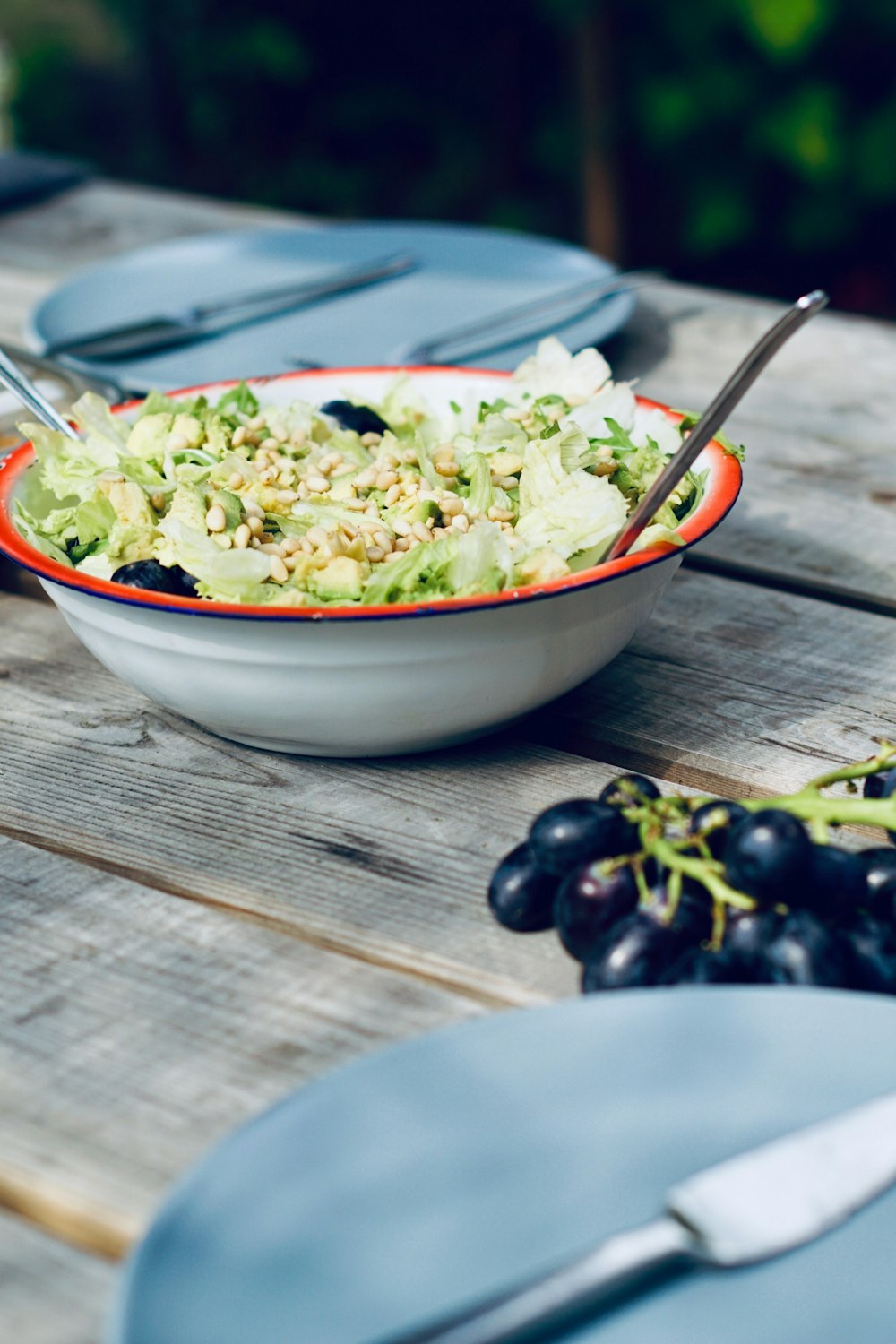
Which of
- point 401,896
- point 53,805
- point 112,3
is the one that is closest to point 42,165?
point 53,805

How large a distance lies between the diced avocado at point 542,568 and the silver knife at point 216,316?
748 mm

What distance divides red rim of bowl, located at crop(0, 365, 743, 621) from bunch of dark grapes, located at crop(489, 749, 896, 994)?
127 mm

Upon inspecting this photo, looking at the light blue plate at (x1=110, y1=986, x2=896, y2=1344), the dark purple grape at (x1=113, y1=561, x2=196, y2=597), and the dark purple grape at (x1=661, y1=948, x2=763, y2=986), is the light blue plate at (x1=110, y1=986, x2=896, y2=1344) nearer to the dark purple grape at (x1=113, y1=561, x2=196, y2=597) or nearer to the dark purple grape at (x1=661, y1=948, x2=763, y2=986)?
the dark purple grape at (x1=661, y1=948, x2=763, y2=986)

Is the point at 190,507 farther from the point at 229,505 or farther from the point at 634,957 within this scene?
the point at 634,957

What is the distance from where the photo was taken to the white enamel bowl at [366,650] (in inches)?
29.1

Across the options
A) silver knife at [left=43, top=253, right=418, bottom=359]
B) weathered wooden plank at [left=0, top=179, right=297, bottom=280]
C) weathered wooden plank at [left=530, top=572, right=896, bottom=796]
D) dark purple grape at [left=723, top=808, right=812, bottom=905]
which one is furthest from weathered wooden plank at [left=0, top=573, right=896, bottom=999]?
weathered wooden plank at [left=0, top=179, right=297, bottom=280]

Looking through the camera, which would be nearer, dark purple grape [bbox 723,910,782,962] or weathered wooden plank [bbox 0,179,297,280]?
dark purple grape [bbox 723,910,782,962]

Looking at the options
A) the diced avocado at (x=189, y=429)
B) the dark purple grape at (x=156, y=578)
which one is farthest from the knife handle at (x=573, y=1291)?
the diced avocado at (x=189, y=429)

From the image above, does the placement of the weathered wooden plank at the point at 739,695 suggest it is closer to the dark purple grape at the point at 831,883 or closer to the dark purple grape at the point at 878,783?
the dark purple grape at the point at 878,783

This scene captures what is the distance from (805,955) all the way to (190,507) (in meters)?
0.43

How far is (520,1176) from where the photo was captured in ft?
1.68

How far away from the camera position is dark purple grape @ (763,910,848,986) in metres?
0.58

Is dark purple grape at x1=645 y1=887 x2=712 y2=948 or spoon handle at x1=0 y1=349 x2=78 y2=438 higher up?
spoon handle at x1=0 y1=349 x2=78 y2=438

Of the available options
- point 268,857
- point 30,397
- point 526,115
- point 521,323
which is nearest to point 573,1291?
point 268,857
